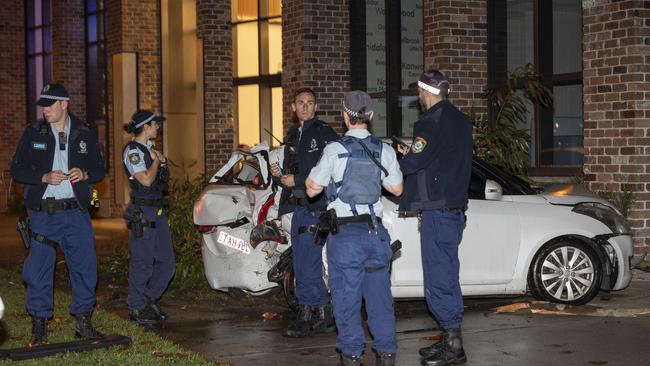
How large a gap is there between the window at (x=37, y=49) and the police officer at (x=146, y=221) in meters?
20.2

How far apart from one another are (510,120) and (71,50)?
15.5 metres

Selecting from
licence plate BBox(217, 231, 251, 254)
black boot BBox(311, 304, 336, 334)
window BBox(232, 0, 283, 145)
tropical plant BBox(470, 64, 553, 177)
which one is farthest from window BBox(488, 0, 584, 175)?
window BBox(232, 0, 283, 145)

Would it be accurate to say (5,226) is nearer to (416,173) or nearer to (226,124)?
(226,124)

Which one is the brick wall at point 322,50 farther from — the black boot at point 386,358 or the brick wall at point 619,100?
the black boot at point 386,358

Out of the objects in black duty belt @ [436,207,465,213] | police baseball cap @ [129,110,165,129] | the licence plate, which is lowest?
the licence plate

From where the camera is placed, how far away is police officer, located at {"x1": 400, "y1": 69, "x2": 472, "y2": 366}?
7902 mm

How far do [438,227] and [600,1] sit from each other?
5628 mm

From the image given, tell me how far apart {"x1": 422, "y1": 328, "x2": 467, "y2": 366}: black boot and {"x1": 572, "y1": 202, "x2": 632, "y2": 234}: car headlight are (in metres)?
2.94

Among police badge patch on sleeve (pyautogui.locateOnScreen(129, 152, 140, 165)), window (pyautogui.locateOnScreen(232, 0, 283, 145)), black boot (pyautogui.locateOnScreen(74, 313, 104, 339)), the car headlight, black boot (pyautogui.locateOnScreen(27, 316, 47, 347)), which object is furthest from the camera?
window (pyautogui.locateOnScreen(232, 0, 283, 145))

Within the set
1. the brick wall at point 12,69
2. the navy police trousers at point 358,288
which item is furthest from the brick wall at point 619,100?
the brick wall at point 12,69

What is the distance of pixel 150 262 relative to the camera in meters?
10.1

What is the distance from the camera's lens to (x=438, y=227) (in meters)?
7.96

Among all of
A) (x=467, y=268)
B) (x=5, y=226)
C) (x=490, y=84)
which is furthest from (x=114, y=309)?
(x=5, y=226)

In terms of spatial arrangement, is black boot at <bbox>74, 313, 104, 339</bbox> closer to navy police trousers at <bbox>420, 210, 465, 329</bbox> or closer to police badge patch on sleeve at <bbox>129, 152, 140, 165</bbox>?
police badge patch on sleeve at <bbox>129, 152, 140, 165</bbox>
